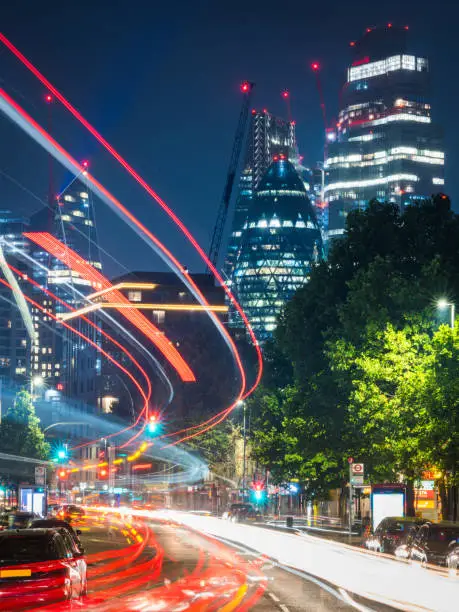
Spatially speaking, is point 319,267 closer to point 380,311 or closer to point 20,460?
point 380,311

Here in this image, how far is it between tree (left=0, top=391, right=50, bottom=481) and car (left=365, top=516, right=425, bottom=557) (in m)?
81.8

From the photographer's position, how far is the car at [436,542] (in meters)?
36.2

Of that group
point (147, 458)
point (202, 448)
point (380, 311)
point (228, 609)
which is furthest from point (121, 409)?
point (228, 609)

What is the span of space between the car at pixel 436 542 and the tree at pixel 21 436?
88.4m

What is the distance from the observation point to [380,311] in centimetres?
5056

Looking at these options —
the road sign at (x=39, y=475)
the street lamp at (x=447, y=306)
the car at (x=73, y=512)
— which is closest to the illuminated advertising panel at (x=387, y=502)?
the street lamp at (x=447, y=306)

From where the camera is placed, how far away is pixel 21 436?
402 ft

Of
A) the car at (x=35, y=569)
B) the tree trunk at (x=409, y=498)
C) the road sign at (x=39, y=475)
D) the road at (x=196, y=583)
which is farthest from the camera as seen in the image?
the road sign at (x=39, y=475)

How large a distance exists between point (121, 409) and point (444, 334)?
4858 inches

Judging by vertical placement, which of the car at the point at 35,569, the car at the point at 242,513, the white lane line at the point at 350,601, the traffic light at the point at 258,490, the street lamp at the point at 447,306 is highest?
the street lamp at the point at 447,306

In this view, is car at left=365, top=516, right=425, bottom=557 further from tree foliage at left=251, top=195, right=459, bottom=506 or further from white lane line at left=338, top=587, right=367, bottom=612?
white lane line at left=338, top=587, right=367, bottom=612

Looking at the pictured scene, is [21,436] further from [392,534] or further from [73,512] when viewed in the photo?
[392,534]

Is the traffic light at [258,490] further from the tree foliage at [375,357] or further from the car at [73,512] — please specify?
the car at [73,512]

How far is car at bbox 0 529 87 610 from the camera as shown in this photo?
1808 cm
